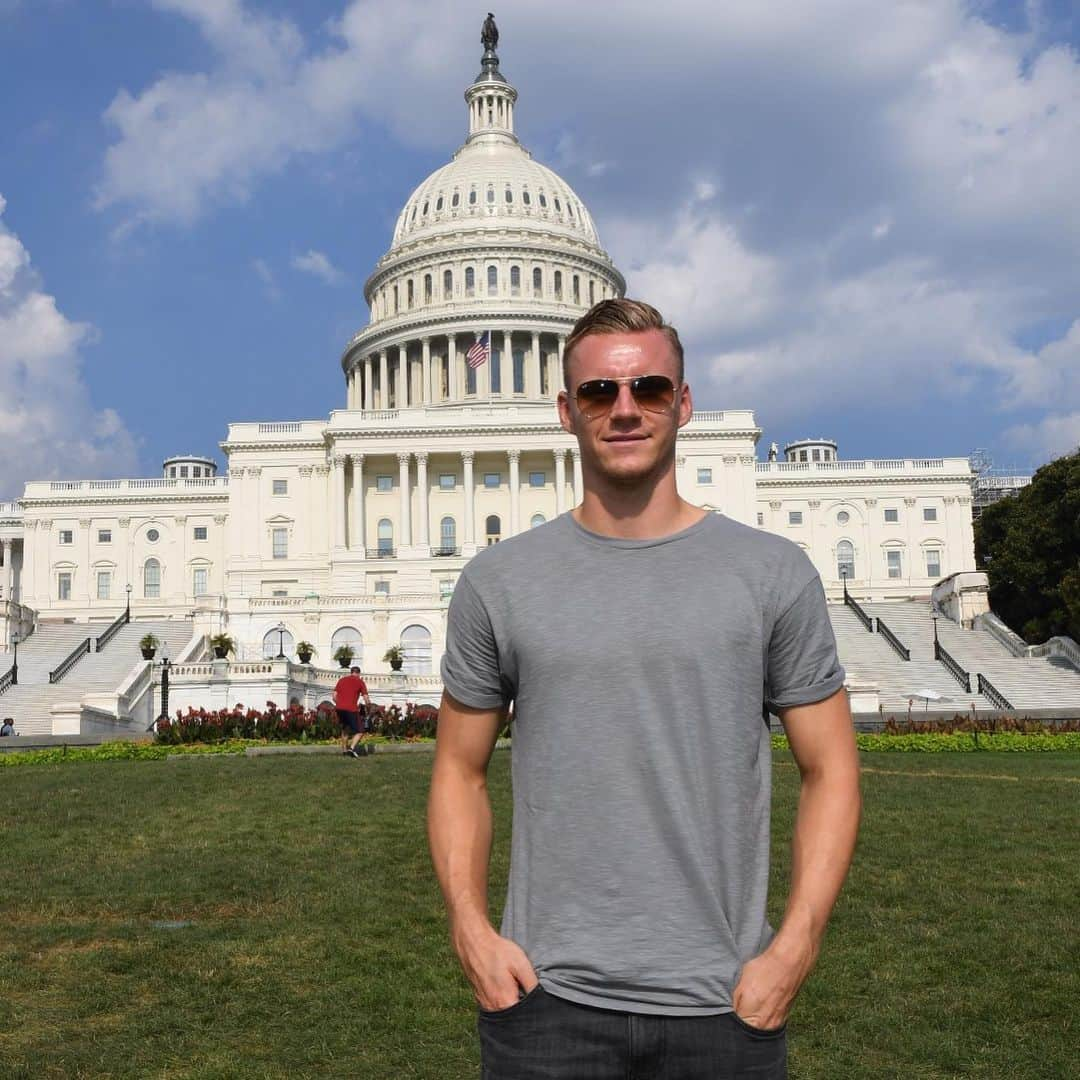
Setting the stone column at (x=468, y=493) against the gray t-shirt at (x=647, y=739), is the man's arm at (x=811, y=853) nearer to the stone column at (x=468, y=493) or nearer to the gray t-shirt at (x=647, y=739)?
the gray t-shirt at (x=647, y=739)

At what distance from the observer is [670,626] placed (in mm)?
3838

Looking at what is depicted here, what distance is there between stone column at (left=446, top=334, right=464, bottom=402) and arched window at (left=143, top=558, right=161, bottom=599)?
27.4 meters

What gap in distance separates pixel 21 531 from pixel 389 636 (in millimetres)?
55626

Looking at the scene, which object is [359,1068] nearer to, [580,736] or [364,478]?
[580,736]

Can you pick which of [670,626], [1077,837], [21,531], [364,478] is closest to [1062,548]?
[364,478]

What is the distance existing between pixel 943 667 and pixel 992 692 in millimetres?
7358

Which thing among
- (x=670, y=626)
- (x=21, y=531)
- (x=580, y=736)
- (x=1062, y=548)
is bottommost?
(x=580, y=736)

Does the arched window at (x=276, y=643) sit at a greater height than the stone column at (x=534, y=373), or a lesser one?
lesser

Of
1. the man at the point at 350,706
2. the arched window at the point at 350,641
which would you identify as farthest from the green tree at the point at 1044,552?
the man at the point at 350,706

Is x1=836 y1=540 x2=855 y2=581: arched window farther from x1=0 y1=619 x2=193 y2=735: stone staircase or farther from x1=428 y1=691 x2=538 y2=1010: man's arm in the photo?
x1=428 y1=691 x2=538 y2=1010: man's arm

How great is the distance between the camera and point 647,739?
12.5 ft

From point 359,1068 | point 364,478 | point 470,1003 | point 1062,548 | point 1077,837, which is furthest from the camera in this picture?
point 364,478

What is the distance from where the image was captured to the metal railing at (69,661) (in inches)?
2232

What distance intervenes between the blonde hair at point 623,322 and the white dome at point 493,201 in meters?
113
